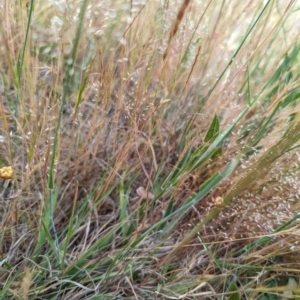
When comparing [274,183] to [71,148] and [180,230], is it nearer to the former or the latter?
[180,230]

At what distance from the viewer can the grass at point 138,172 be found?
0.98 meters

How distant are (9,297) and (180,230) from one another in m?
0.37

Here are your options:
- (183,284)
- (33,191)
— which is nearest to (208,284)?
(183,284)

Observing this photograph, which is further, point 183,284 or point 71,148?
point 71,148

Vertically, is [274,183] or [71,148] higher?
[274,183]

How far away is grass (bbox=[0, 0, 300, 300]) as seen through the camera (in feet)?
3.23

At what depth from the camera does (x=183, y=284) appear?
1001mm

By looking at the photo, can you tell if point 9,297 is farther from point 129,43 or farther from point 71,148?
point 129,43

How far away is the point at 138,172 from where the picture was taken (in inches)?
43.9

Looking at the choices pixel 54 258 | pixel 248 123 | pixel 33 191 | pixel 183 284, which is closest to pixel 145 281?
pixel 183 284

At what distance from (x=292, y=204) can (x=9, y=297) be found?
0.57m

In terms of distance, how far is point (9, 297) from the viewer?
96cm

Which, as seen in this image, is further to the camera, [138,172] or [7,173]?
[138,172]

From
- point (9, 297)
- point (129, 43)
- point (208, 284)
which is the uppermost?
point (129, 43)
